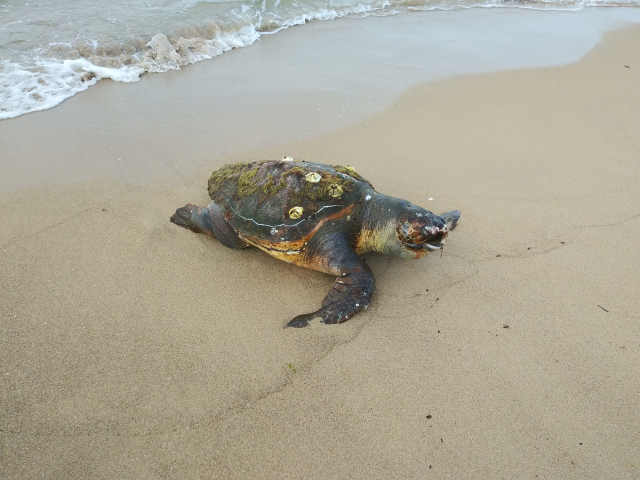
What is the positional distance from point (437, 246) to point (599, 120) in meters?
3.72

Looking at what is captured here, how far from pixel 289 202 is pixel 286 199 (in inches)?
1.5

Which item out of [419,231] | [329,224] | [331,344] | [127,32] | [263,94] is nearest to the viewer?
[331,344]

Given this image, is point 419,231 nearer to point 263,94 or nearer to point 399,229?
point 399,229

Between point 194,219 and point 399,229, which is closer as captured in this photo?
point 399,229

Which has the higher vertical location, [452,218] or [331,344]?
[452,218]

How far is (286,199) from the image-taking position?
10.3 feet

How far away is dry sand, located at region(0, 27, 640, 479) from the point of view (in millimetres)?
2135

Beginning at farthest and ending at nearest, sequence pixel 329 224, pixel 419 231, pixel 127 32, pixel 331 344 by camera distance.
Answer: pixel 127 32 < pixel 329 224 < pixel 419 231 < pixel 331 344

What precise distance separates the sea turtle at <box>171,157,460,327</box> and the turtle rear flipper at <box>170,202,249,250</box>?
0.05ft

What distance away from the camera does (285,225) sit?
3.07 meters

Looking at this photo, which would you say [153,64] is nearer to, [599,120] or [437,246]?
[437,246]

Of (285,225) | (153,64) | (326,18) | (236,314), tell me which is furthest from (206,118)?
(326,18)

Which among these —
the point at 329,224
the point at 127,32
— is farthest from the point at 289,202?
the point at 127,32

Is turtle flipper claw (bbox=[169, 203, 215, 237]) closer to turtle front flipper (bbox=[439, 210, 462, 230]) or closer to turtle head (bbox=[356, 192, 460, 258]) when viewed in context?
turtle head (bbox=[356, 192, 460, 258])
